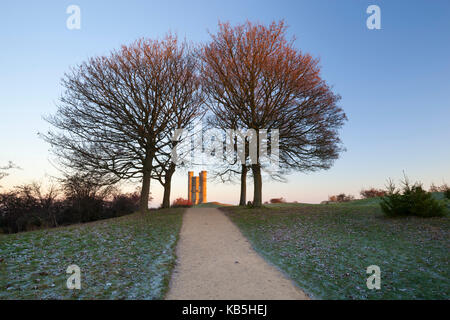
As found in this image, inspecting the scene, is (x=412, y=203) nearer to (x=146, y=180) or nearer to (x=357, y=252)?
(x=357, y=252)

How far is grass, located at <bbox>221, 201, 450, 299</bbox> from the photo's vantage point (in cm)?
711

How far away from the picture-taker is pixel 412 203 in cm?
1516

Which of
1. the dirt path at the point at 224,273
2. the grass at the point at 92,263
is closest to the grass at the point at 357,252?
the dirt path at the point at 224,273

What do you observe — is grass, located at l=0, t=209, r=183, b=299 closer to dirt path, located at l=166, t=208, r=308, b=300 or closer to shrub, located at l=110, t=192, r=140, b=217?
dirt path, located at l=166, t=208, r=308, b=300

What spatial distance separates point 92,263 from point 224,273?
436 cm

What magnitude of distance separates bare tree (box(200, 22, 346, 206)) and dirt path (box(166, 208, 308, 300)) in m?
10.9

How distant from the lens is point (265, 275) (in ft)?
25.1

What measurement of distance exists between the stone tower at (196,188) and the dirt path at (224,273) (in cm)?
2332

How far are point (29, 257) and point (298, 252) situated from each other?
958cm

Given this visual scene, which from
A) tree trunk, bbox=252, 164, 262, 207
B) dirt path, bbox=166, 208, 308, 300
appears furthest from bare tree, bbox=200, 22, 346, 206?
dirt path, bbox=166, 208, 308, 300
